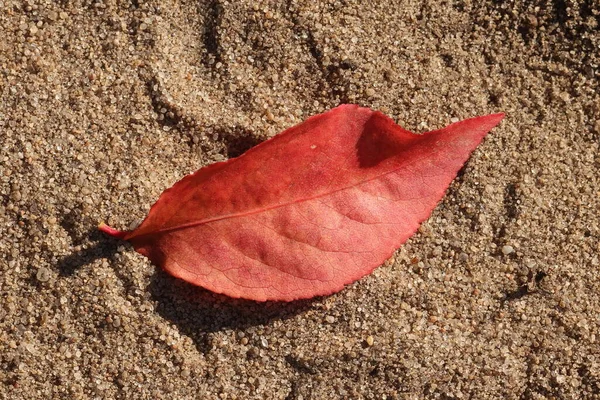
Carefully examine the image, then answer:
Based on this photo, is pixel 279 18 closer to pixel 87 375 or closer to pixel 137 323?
pixel 137 323

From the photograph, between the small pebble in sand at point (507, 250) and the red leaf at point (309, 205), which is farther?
the small pebble in sand at point (507, 250)

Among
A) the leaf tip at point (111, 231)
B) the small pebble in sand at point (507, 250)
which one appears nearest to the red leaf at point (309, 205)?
the leaf tip at point (111, 231)

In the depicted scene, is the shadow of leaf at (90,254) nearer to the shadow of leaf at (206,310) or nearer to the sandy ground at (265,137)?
the sandy ground at (265,137)

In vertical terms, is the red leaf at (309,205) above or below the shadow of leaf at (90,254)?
above

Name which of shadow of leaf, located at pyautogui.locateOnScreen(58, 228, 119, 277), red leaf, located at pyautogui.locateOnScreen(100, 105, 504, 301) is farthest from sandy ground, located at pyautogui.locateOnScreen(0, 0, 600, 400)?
red leaf, located at pyautogui.locateOnScreen(100, 105, 504, 301)

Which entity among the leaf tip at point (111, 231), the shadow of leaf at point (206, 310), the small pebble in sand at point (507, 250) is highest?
the small pebble in sand at point (507, 250)

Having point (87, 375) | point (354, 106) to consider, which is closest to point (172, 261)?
point (87, 375)

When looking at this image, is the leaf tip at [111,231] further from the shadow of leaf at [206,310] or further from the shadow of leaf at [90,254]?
the shadow of leaf at [206,310]
